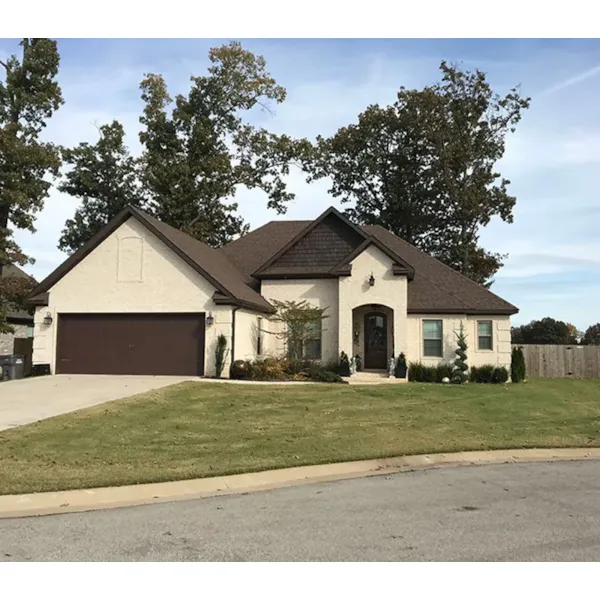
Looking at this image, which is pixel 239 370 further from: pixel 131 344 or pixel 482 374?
pixel 482 374

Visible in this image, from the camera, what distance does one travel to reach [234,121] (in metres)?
41.4

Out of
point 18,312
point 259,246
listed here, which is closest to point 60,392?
point 259,246

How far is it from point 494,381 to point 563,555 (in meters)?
18.9

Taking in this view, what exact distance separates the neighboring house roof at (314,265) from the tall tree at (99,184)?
15565mm

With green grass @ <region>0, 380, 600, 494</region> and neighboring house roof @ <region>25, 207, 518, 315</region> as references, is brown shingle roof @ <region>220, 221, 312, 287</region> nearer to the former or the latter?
neighboring house roof @ <region>25, 207, 518, 315</region>

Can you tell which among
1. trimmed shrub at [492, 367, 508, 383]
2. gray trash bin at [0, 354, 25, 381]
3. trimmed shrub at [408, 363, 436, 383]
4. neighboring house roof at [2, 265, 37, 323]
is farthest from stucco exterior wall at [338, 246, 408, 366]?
neighboring house roof at [2, 265, 37, 323]

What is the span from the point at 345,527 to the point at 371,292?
17.4 m

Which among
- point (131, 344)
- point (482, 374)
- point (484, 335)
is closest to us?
point (131, 344)

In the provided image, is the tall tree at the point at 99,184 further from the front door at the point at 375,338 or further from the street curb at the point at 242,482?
the street curb at the point at 242,482

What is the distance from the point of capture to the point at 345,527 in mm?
6047

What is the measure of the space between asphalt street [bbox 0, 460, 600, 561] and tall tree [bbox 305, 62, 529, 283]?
3567cm

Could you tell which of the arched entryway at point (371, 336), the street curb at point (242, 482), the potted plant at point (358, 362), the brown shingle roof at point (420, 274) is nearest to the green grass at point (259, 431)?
the street curb at point (242, 482)

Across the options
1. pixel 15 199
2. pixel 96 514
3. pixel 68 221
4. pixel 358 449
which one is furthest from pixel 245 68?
pixel 96 514

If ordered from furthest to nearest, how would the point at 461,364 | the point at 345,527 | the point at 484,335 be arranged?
1. the point at 484,335
2. the point at 461,364
3. the point at 345,527
